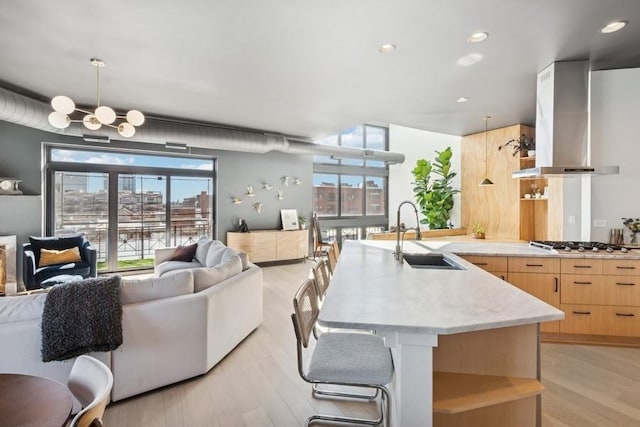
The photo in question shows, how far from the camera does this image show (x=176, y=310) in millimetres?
2391

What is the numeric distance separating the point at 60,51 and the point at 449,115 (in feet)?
15.7

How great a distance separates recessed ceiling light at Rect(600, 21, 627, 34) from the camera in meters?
2.42

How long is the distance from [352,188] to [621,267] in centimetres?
632

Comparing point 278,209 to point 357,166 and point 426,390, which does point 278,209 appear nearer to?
point 357,166

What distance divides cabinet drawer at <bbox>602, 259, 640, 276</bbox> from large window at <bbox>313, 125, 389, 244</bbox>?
5645 mm

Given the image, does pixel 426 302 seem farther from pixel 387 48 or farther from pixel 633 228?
pixel 633 228

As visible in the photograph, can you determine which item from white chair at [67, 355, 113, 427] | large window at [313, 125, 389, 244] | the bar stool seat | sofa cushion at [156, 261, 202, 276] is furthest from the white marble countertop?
large window at [313, 125, 389, 244]

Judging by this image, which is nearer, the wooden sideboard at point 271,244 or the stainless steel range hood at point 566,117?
the stainless steel range hood at point 566,117

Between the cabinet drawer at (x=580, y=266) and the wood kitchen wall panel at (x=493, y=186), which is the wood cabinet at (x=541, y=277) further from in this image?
the wood kitchen wall panel at (x=493, y=186)

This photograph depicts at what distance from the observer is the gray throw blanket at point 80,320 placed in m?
1.94

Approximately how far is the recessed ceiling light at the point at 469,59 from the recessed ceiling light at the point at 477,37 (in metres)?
0.28

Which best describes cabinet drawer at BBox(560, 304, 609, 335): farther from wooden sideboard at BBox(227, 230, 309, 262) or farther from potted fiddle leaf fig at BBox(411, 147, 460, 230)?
wooden sideboard at BBox(227, 230, 309, 262)

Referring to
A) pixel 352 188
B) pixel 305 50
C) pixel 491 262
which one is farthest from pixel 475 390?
pixel 352 188

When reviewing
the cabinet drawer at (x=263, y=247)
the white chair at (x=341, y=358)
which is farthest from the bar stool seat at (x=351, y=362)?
the cabinet drawer at (x=263, y=247)
